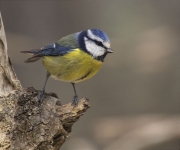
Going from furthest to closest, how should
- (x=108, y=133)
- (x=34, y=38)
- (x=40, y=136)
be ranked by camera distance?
(x=34, y=38)
(x=108, y=133)
(x=40, y=136)

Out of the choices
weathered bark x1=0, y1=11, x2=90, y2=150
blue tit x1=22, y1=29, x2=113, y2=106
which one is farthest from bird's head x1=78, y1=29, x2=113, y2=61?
weathered bark x1=0, y1=11, x2=90, y2=150

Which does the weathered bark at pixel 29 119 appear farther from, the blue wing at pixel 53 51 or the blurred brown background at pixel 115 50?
the blurred brown background at pixel 115 50

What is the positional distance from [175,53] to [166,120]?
59.8 inches

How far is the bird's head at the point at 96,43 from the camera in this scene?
184 cm

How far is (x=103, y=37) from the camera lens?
183 cm

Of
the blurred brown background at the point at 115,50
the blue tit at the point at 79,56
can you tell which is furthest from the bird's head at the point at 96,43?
the blurred brown background at the point at 115,50

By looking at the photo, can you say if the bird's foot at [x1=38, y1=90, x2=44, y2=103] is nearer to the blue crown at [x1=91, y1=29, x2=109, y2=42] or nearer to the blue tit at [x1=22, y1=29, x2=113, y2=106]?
the blue tit at [x1=22, y1=29, x2=113, y2=106]

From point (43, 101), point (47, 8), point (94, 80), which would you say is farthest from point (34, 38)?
point (43, 101)

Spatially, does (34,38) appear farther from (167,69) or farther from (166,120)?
(166,120)

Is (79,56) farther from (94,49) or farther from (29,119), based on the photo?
(29,119)

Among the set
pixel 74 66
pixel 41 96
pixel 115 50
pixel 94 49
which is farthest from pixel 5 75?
pixel 115 50

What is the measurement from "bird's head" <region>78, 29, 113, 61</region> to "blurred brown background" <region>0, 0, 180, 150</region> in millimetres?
1521

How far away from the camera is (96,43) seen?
1.87 m

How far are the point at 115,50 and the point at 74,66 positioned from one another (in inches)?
82.0
